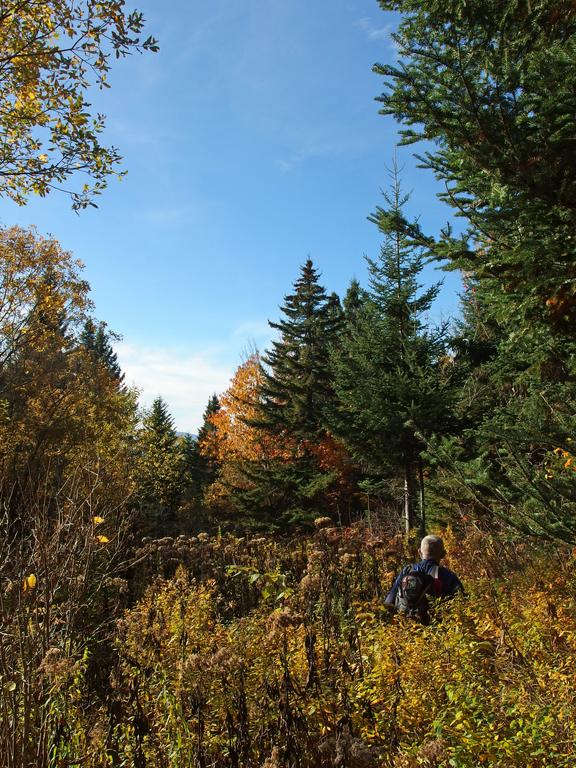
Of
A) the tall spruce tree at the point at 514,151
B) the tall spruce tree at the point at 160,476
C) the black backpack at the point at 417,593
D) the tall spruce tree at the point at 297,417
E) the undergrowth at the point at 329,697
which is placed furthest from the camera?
the tall spruce tree at the point at 160,476

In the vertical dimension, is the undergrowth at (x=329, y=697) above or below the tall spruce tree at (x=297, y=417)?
below

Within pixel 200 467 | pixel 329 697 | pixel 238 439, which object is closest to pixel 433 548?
pixel 329 697

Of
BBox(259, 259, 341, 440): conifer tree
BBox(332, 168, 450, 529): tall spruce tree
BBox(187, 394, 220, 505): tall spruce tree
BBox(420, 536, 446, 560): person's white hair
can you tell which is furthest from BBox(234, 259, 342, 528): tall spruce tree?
BBox(420, 536, 446, 560): person's white hair

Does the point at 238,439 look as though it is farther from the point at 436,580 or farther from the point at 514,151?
the point at 514,151

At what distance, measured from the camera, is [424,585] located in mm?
4508

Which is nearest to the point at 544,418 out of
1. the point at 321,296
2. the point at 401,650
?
the point at 401,650

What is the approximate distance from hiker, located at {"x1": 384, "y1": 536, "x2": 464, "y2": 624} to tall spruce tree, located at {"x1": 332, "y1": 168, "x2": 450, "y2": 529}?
223 inches

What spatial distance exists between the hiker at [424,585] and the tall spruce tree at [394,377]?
223 inches

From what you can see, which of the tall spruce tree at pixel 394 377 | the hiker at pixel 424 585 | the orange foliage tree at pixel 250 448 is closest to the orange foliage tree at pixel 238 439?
the orange foliage tree at pixel 250 448

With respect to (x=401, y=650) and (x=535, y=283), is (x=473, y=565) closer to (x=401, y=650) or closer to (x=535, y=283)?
(x=401, y=650)

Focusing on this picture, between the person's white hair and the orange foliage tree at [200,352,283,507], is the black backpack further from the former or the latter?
the orange foliage tree at [200,352,283,507]

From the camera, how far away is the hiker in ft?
14.6

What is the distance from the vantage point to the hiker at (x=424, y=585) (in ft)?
14.6

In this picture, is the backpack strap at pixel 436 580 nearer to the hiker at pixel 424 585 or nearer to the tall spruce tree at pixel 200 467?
the hiker at pixel 424 585
